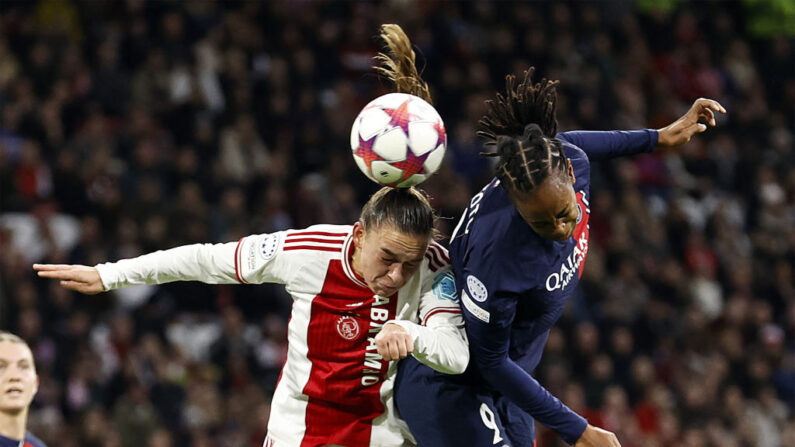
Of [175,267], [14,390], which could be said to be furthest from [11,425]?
[175,267]

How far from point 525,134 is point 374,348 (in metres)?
1.01

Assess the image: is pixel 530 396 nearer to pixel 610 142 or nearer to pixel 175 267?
pixel 610 142

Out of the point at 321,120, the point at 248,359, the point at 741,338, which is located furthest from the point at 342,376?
the point at 741,338

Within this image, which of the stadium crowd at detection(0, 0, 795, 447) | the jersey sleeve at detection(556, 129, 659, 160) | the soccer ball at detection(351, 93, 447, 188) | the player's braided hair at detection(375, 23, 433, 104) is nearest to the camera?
the soccer ball at detection(351, 93, 447, 188)

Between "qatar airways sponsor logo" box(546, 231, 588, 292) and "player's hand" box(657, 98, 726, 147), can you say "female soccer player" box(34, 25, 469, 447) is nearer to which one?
"qatar airways sponsor logo" box(546, 231, 588, 292)

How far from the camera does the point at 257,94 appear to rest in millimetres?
10000

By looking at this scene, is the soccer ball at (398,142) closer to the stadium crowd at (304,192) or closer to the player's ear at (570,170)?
the player's ear at (570,170)

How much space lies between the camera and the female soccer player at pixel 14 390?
4.17 m

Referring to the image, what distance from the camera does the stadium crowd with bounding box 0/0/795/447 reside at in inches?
311

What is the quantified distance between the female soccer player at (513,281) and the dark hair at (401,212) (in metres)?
0.20

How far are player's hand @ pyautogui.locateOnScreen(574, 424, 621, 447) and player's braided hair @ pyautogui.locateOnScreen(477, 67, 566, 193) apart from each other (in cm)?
96

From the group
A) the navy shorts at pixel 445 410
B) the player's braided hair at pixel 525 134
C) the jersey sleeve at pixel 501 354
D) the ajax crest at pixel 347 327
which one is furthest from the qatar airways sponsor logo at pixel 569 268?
the ajax crest at pixel 347 327

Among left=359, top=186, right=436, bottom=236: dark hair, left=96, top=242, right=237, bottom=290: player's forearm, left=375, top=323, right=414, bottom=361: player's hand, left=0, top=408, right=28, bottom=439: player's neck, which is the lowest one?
left=0, top=408, right=28, bottom=439: player's neck

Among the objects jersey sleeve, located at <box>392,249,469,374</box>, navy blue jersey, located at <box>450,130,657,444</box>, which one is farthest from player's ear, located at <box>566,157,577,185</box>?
jersey sleeve, located at <box>392,249,469,374</box>
